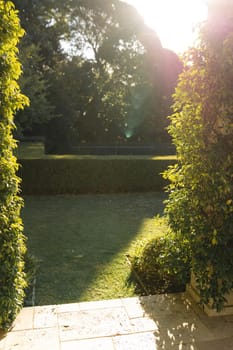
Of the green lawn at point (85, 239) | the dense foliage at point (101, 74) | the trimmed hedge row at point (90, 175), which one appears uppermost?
the dense foliage at point (101, 74)

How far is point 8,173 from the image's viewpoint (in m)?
2.54

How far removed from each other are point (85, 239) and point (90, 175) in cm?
397

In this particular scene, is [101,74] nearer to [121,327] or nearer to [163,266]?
[163,266]

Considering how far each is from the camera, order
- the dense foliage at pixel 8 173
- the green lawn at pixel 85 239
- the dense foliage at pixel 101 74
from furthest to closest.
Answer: the dense foliage at pixel 101 74 < the green lawn at pixel 85 239 < the dense foliage at pixel 8 173

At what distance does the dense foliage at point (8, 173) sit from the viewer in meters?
2.40

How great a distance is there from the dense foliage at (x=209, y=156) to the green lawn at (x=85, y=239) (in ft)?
3.52

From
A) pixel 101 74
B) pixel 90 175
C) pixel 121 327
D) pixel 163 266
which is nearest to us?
pixel 121 327

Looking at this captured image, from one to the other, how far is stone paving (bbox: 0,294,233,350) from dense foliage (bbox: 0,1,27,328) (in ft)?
0.82

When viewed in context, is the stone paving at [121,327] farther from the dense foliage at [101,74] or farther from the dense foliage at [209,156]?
the dense foliage at [101,74]

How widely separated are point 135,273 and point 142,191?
5769mm

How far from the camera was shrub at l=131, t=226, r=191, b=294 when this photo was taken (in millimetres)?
3148

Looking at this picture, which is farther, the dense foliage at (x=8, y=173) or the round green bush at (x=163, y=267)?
the round green bush at (x=163, y=267)

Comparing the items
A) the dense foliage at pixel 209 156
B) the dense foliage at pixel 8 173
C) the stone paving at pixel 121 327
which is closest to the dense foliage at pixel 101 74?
the dense foliage at pixel 8 173

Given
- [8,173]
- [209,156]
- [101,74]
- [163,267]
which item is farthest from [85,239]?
[101,74]
